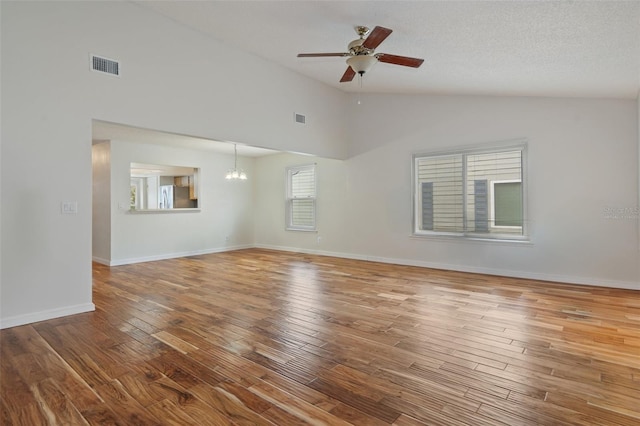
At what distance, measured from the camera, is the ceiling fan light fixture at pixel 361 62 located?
3427 mm

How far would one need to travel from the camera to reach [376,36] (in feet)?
10.1

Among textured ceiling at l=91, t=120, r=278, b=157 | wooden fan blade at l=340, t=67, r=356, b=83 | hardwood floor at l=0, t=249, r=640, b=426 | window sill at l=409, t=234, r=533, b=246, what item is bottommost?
hardwood floor at l=0, t=249, r=640, b=426

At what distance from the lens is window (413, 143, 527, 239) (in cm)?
523

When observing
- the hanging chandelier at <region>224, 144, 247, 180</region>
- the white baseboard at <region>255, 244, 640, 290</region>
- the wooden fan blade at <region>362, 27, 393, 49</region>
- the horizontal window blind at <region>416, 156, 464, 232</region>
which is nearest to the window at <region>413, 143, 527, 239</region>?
the horizontal window blind at <region>416, 156, 464, 232</region>

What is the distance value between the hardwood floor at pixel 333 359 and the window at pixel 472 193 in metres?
1.34

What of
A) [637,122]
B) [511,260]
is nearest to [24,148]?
[511,260]

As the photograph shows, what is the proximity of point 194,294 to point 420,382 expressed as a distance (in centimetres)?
313

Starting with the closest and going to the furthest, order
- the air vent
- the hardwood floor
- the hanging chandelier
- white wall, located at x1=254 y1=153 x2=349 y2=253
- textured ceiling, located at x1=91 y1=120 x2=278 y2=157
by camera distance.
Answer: the hardwood floor → the air vent → textured ceiling, located at x1=91 y1=120 x2=278 y2=157 → white wall, located at x1=254 y1=153 x2=349 y2=253 → the hanging chandelier

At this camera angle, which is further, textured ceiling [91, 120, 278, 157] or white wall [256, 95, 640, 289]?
textured ceiling [91, 120, 278, 157]

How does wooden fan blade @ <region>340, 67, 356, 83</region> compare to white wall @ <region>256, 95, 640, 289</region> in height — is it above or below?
above

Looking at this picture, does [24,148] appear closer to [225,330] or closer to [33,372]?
[33,372]

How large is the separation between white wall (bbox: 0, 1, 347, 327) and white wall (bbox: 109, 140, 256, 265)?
11.0 ft

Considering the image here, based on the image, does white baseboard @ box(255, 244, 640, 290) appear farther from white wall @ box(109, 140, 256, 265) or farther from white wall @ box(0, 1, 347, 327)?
white wall @ box(0, 1, 347, 327)

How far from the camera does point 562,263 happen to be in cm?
484
